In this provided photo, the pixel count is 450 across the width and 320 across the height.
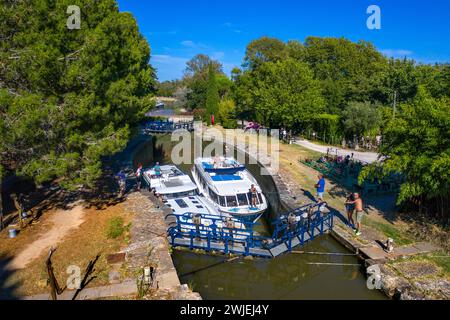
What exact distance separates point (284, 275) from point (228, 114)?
41606 millimetres

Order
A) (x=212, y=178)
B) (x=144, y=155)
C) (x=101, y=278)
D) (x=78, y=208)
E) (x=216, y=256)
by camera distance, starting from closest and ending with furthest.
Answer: (x=101, y=278) < (x=216, y=256) < (x=78, y=208) < (x=212, y=178) < (x=144, y=155)

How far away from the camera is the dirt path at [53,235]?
12.2m

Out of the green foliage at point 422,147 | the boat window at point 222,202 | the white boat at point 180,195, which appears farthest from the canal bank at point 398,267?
the boat window at point 222,202

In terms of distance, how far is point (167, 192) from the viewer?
63.7 ft

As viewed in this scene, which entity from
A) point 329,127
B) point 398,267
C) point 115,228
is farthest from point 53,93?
point 329,127

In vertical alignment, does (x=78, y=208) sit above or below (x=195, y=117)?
below

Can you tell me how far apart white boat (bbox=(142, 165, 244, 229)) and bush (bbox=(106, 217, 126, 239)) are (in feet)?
8.60

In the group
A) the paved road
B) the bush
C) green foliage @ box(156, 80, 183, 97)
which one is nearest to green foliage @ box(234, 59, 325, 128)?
the paved road

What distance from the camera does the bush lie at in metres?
14.2

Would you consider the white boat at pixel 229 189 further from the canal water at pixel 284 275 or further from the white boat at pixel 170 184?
the canal water at pixel 284 275

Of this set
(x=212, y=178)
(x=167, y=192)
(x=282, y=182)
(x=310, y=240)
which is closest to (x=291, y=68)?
(x=282, y=182)

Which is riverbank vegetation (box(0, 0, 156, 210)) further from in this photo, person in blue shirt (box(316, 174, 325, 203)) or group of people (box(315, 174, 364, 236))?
group of people (box(315, 174, 364, 236))
